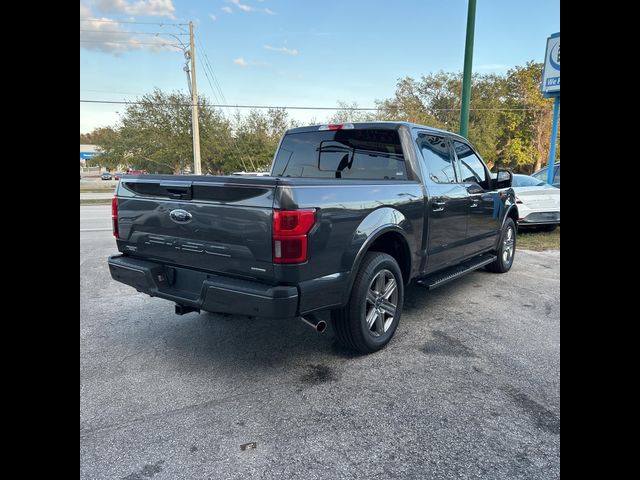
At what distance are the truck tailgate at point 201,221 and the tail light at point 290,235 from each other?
0.06m

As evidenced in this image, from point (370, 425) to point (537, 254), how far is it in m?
6.85

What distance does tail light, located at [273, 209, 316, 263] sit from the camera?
9.07 ft

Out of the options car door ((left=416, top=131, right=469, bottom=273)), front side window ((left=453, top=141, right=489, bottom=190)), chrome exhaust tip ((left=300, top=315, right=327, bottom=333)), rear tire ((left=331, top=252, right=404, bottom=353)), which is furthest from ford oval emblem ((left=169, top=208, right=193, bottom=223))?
front side window ((left=453, top=141, right=489, bottom=190))

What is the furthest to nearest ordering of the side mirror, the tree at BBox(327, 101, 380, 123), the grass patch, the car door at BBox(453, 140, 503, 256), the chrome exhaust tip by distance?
1. the tree at BBox(327, 101, 380, 123)
2. the grass patch
3. the side mirror
4. the car door at BBox(453, 140, 503, 256)
5. the chrome exhaust tip

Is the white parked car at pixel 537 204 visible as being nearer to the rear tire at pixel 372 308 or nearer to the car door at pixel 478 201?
the car door at pixel 478 201

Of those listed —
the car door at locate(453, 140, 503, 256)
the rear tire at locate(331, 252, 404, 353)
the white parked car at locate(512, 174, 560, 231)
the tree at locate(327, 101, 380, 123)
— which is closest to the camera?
the rear tire at locate(331, 252, 404, 353)

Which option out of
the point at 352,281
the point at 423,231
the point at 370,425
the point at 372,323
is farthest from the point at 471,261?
the point at 370,425

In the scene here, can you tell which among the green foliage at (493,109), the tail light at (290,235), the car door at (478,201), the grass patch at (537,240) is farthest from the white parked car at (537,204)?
the green foliage at (493,109)

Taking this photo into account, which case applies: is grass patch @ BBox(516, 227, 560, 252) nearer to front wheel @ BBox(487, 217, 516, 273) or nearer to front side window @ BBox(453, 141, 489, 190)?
front wheel @ BBox(487, 217, 516, 273)

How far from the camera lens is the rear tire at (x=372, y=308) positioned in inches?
134

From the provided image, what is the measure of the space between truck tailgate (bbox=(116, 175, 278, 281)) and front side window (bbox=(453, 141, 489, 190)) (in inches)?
123

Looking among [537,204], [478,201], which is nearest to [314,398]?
[478,201]
